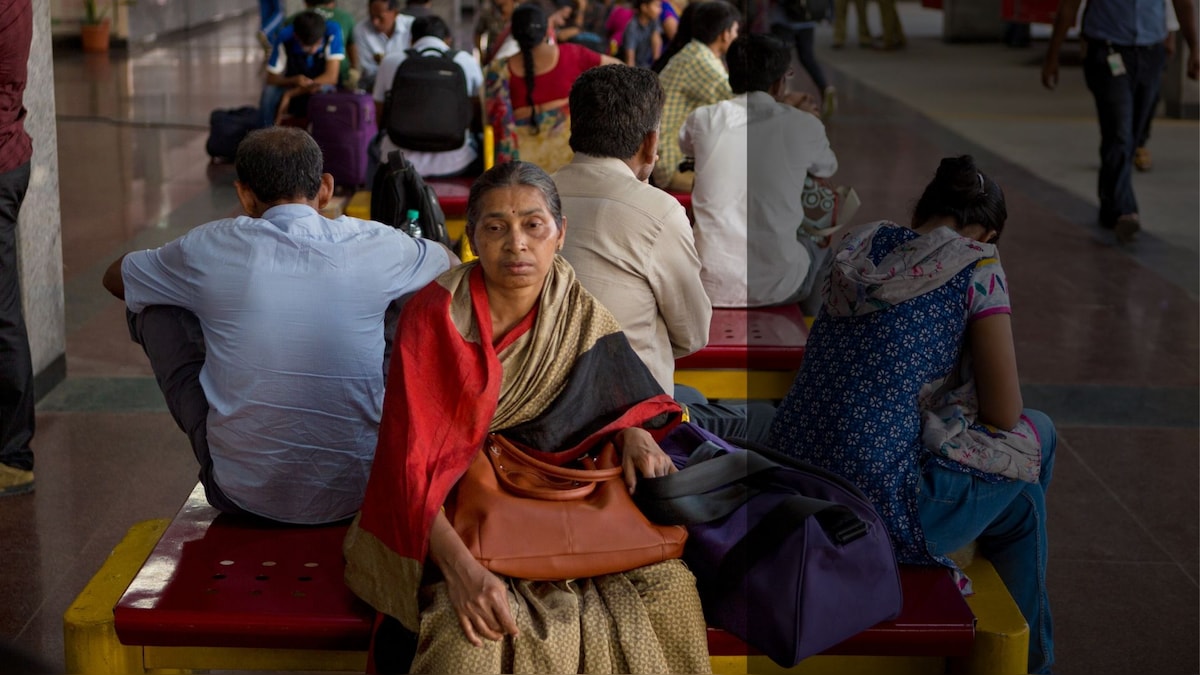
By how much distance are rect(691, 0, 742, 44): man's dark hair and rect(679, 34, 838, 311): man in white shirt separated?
1810 mm

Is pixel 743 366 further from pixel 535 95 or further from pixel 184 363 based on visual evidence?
pixel 535 95

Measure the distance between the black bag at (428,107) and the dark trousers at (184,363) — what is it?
3.91 m

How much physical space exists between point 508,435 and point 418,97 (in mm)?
4523

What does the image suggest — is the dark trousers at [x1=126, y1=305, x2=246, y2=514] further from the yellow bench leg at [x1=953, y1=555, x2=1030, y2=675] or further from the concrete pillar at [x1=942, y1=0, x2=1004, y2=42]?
the concrete pillar at [x1=942, y1=0, x2=1004, y2=42]

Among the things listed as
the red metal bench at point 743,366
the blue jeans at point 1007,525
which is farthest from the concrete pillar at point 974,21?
the blue jeans at point 1007,525

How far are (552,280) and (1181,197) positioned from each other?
26.5 feet

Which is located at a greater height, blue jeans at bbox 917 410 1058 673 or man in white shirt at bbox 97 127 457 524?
man in white shirt at bbox 97 127 457 524

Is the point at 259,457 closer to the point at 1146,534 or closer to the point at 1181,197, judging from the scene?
the point at 1146,534

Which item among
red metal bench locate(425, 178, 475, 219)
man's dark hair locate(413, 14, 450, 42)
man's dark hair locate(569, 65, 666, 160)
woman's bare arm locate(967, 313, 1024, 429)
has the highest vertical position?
man's dark hair locate(413, 14, 450, 42)

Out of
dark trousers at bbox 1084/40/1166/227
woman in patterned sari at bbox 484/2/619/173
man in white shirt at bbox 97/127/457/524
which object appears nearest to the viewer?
man in white shirt at bbox 97/127/457/524

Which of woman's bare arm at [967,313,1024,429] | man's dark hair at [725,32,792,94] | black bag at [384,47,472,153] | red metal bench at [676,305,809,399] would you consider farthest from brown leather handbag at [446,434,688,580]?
black bag at [384,47,472,153]

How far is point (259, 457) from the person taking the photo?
9.53ft

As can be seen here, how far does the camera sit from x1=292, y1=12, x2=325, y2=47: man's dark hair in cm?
933

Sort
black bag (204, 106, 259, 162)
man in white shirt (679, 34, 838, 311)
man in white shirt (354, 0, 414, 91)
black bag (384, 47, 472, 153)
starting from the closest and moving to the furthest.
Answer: man in white shirt (679, 34, 838, 311)
black bag (384, 47, 472, 153)
black bag (204, 106, 259, 162)
man in white shirt (354, 0, 414, 91)
